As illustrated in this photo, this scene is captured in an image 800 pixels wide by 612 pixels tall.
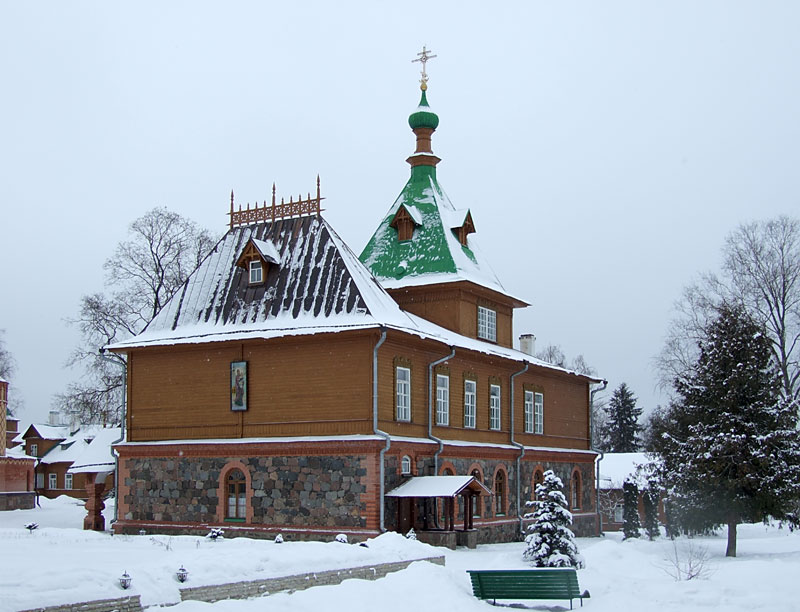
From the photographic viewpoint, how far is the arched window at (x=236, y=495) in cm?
2539

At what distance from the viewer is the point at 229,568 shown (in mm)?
14156

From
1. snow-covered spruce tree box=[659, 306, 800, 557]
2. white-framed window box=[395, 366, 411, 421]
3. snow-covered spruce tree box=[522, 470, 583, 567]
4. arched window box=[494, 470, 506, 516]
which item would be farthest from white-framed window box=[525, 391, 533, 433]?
snow-covered spruce tree box=[522, 470, 583, 567]

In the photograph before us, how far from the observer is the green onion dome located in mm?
34594

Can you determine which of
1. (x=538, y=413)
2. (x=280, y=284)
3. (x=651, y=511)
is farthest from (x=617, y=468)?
(x=280, y=284)

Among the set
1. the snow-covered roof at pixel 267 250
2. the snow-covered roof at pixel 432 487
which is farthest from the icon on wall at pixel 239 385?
the snow-covered roof at pixel 432 487

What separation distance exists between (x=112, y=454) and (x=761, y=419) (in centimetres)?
1772

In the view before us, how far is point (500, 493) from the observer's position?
3038 centimetres

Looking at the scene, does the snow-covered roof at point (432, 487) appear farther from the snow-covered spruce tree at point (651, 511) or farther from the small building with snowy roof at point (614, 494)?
the small building with snowy roof at point (614, 494)

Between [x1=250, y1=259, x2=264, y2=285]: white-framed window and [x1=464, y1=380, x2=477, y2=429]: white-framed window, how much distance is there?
21.9 feet

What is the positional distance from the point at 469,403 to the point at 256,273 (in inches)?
286

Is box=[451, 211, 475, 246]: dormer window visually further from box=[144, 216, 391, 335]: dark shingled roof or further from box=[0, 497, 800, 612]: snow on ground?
box=[0, 497, 800, 612]: snow on ground

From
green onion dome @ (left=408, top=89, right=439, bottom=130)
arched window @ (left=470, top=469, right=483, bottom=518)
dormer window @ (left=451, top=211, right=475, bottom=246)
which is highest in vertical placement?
green onion dome @ (left=408, top=89, right=439, bottom=130)

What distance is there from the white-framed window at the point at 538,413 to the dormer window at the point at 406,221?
713cm

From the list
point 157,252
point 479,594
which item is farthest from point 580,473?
point 479,594
